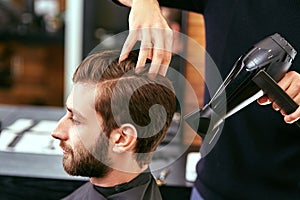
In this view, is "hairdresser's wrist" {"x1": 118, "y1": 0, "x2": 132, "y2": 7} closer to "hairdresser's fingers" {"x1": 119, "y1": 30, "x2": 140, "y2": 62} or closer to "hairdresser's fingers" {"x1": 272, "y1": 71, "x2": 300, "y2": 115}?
"hairdresser's fingers" {"x1": 119, "y1": 30, "x2": 140, "y2": 62}

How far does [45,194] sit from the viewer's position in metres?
1.70

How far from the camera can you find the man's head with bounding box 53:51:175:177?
1.09 meters

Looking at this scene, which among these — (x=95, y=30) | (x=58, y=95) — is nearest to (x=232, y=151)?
(x=95, y=30)

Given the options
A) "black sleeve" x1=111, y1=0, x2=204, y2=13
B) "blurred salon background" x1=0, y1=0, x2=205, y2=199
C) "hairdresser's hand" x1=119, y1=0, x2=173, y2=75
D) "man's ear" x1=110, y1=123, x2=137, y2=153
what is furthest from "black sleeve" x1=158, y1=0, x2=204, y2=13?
"man's ear" x1=110, y1=123, x2=137, y2=153

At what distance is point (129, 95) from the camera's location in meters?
1.09

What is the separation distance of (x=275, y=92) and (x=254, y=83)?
0.04m

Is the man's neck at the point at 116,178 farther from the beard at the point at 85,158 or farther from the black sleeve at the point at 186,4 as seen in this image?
the black sleeve at the point at 186,4

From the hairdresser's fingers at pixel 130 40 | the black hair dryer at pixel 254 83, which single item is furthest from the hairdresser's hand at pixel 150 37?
the black hair dryer at pixel 254 83

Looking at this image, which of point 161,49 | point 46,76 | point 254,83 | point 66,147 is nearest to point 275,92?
point 254,83

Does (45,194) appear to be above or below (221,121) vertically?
below

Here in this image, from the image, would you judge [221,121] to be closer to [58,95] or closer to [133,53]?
[133,53]

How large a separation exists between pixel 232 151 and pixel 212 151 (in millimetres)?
48

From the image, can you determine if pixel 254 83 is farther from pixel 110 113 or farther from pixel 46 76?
pixel 46 76

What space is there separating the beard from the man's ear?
2 cm
